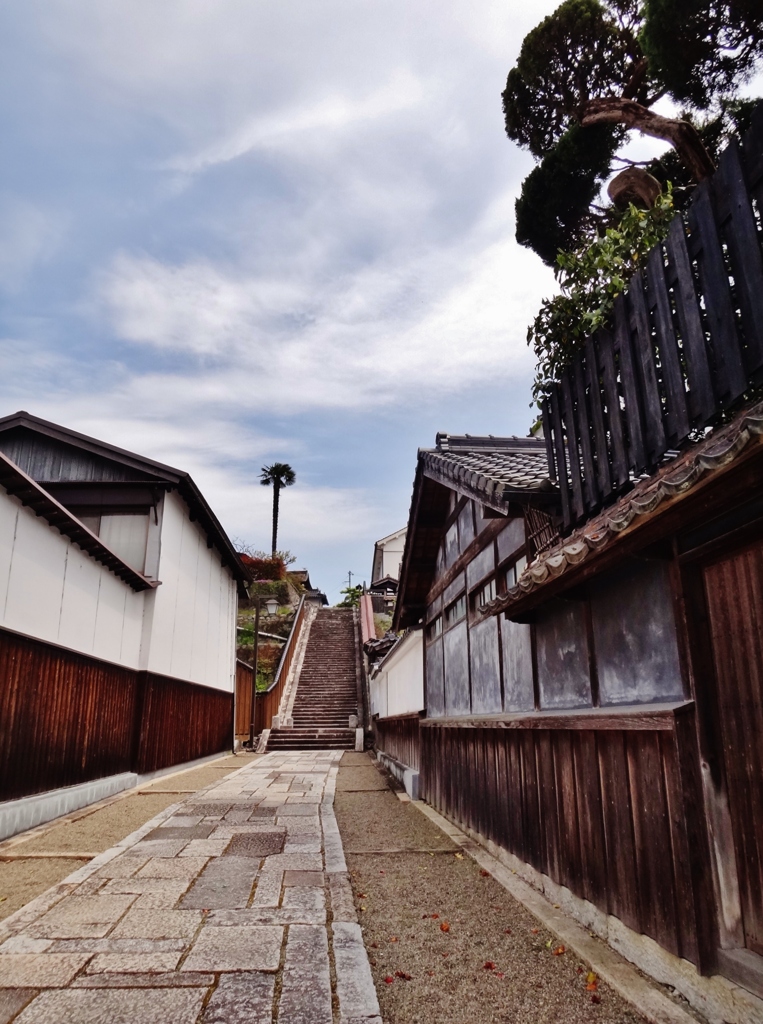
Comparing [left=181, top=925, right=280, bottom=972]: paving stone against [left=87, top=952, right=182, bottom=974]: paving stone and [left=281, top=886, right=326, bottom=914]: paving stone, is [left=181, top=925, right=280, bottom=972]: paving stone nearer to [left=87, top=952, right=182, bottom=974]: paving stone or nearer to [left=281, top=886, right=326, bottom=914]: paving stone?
[left=87, top=952, right=182, bottom=974]: paving stone

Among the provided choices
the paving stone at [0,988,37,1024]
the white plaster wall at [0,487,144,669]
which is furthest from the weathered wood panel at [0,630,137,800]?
the paving stone at [0,988,37,1024]

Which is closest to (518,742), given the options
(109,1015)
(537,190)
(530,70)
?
(109,1015)

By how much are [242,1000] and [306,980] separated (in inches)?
15.1

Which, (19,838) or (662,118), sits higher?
(662,118)

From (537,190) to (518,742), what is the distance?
9.44 meters

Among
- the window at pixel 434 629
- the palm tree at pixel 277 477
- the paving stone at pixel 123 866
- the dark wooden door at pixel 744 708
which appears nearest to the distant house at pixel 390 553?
the palm tree at pixel 277 477

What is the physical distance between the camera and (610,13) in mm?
10367

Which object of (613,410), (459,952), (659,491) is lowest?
(459,952)

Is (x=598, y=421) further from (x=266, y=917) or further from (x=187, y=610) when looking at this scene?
(x=187, y=610)

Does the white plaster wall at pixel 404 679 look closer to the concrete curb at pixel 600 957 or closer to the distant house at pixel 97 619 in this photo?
the distant house at pixel 97 619

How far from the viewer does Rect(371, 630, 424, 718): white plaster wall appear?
11984mm

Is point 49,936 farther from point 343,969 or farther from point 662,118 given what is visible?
point 662,118

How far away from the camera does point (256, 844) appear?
6855mm

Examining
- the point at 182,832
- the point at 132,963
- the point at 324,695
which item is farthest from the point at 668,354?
the point at 324,695
